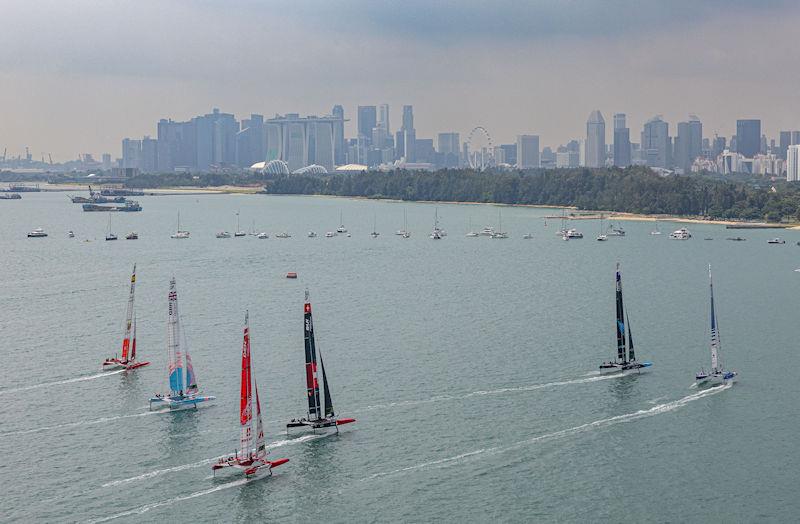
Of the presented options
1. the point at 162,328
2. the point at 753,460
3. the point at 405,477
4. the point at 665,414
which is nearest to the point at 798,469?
the point at 753,460

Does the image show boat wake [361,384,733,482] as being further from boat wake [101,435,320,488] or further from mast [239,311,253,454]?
A: boat wake [101,435,320,488]

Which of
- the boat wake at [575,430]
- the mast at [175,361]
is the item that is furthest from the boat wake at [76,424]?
the boat wake at [575,430]

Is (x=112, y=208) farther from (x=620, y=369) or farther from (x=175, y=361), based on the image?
(x=620, y=369)

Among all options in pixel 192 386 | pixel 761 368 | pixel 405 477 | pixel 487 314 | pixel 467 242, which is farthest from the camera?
pixel 467 242

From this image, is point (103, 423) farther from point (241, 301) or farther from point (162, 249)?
point (162, 249)

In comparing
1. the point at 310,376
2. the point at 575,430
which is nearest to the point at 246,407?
the point at 310,376

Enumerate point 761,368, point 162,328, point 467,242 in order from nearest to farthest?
point 761,368, point 162,328, point 467,242

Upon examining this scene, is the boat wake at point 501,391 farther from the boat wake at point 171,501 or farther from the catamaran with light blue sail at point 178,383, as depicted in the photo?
the boat wake at point 171,501
